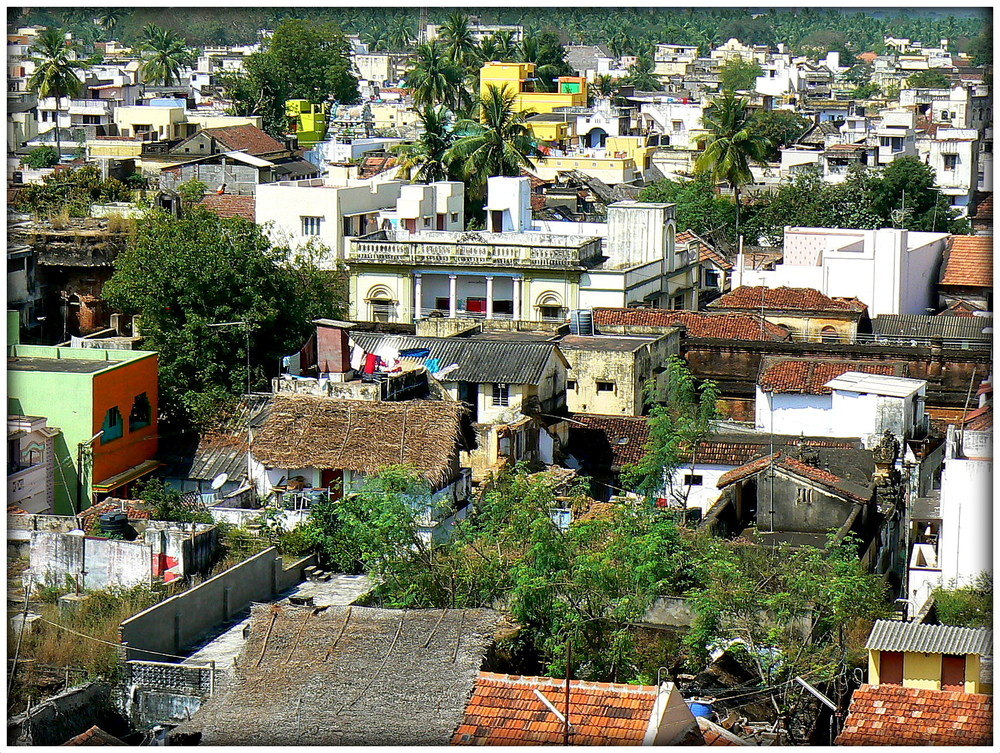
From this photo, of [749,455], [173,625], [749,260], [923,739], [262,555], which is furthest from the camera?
[749,260]

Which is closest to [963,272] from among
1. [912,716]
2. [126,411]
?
[126,411]

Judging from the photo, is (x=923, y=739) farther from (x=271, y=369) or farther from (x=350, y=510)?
(x=271, y=369)

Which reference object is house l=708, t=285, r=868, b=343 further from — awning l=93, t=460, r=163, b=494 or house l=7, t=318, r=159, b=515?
awning l=93, t=460, r=163, b=494

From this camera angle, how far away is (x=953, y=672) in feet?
42.1

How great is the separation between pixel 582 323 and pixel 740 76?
6205 centimetres

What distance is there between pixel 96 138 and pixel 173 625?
124 ft

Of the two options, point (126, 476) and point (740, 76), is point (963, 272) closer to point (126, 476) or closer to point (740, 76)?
point (126, 476)

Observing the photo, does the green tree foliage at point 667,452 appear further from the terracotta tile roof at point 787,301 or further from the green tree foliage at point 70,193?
the green tree foliage at point 70,193

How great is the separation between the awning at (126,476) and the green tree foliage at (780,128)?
4048 centimetres

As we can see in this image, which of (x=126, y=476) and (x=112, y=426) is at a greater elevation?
(x=112, y=426)

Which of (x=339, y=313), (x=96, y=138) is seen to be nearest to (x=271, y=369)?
(x=339, y=313)

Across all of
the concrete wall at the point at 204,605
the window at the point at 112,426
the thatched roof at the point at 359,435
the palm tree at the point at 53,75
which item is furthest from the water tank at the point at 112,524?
the palm tree at the point at 53,75

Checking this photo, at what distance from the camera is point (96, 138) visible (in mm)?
50531

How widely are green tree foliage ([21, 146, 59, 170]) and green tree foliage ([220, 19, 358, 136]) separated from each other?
632 inches
